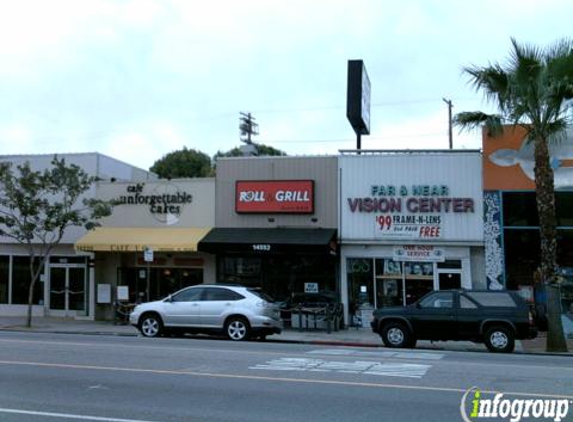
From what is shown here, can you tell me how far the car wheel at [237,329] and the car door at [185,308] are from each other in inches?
34.7

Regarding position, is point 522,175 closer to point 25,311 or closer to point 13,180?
point 13,180

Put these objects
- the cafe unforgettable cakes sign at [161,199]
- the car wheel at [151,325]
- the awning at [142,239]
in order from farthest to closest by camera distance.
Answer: the cafe unforgettable cakes sign at [161,199]
the awning at [142,239]
the car wheel at [151,325]

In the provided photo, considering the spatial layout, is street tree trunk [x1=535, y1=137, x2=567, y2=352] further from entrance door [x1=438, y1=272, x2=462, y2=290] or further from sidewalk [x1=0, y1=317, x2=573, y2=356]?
entrance door [x1=438, y1=272, x2=462, y2=290]

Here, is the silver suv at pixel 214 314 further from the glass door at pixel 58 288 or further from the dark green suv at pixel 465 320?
the glass door at pixel 58 288

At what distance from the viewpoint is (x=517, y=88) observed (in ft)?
57.4

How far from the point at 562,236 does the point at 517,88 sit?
21.9 ft

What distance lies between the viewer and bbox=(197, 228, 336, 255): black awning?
866 inches

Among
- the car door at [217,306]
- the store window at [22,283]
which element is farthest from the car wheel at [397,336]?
the store window at [22,283]

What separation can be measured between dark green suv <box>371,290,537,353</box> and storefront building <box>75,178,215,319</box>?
9276 mm

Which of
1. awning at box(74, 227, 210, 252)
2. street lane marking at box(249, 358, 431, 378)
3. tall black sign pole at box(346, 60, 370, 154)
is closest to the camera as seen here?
street lane marking at box(249, 358, 431, 378)

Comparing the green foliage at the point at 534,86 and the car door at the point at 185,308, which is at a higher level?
the green foliage at the point at 534,86

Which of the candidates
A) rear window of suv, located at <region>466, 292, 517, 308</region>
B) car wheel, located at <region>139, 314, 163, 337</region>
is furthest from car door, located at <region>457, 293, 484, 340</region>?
car wheel, located at <region>139, 314, 163, 337</region>

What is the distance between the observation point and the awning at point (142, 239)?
76.6 feet

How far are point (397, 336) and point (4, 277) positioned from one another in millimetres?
17428
